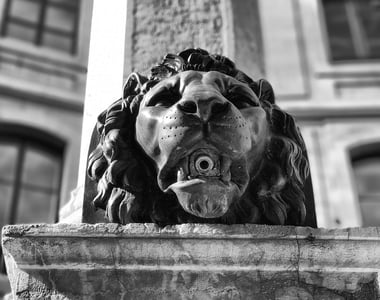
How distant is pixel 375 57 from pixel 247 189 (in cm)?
829

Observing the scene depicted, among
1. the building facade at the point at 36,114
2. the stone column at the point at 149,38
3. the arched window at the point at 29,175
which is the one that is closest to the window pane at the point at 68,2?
the building facade at the point at 36,114

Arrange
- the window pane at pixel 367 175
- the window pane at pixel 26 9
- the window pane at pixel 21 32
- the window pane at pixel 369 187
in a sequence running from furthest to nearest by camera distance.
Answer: the window pane at pixel 26 9 < the window pane at pixel 21 32 < the window pane at pixel 367 175 < the window pane at pixel 369 187

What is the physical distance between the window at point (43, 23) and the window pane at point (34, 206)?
8.04ft

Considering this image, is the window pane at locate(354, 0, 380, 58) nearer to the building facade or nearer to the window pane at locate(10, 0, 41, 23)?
the building facade

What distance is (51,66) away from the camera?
9.44 metres

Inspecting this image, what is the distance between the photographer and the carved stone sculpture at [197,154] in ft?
5.47

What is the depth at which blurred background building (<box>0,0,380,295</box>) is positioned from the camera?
8.36 meters

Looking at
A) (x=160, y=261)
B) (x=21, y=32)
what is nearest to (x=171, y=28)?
(x=160, y=261)

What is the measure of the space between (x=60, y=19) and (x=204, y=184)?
9.03 m

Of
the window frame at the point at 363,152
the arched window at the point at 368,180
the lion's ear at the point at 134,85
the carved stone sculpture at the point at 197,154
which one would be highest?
the window frame at the point at 363,152

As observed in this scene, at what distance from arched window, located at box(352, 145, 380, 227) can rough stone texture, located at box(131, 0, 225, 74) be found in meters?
5.95

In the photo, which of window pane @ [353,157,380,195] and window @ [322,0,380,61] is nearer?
window pane @ [353,157,380,195]

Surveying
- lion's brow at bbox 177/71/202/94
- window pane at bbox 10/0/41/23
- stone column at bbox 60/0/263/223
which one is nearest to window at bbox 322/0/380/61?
window pane at bbox 10/0/41/23

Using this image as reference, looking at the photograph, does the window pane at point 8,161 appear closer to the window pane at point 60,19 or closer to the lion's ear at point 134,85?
the window pane at point 60,19
